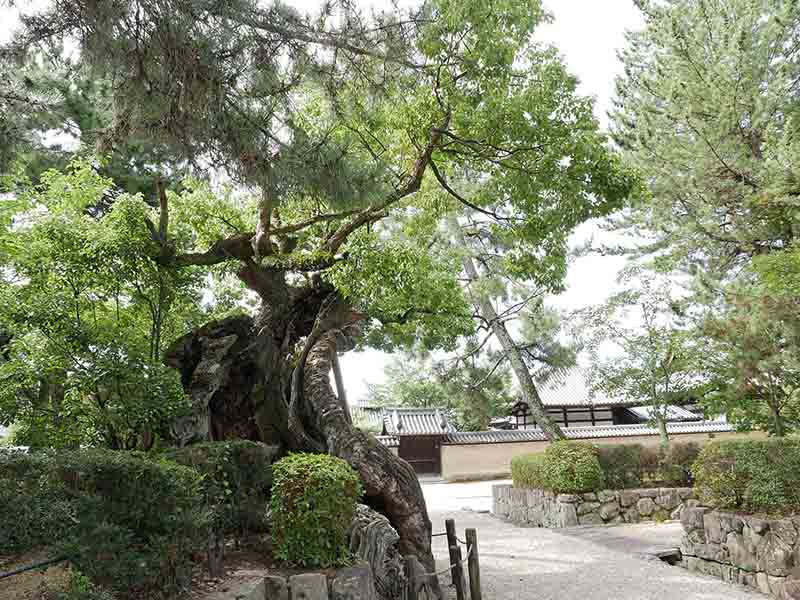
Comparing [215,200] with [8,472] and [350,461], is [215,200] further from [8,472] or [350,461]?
[8,472]

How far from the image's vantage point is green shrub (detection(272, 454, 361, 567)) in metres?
5.43

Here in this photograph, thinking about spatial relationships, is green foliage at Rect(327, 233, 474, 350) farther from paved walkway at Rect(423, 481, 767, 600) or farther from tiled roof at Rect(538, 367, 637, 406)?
tiled roof at Rect(538, 367, 637, 406)

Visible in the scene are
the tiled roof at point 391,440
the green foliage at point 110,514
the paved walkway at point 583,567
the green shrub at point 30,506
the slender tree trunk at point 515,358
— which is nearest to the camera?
the green shrub at point 30,506

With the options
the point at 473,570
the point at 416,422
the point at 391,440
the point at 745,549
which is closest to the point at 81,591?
the point at 473,570

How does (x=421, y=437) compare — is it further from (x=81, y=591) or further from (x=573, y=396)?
(x=81, y=591)

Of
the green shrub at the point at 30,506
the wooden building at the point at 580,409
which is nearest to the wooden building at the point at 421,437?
the wooden building at the point at 580,409

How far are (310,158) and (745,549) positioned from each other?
281 inches

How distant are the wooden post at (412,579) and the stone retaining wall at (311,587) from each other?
1.08 metres

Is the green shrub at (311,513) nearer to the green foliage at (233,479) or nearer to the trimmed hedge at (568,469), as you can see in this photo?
the green foliage at (233,479)

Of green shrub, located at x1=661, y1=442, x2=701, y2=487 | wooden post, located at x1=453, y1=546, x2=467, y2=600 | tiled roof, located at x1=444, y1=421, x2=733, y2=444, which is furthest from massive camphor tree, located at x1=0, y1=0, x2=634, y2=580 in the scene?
tiled roof, located at x1=444, y1=421, x2=733, y2=444

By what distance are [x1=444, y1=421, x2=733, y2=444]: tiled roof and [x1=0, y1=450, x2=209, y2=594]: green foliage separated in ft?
71.3

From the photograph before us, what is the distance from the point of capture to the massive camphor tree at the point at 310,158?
446cm

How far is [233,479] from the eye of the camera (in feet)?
19.3

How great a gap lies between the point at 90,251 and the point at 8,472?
410cm
